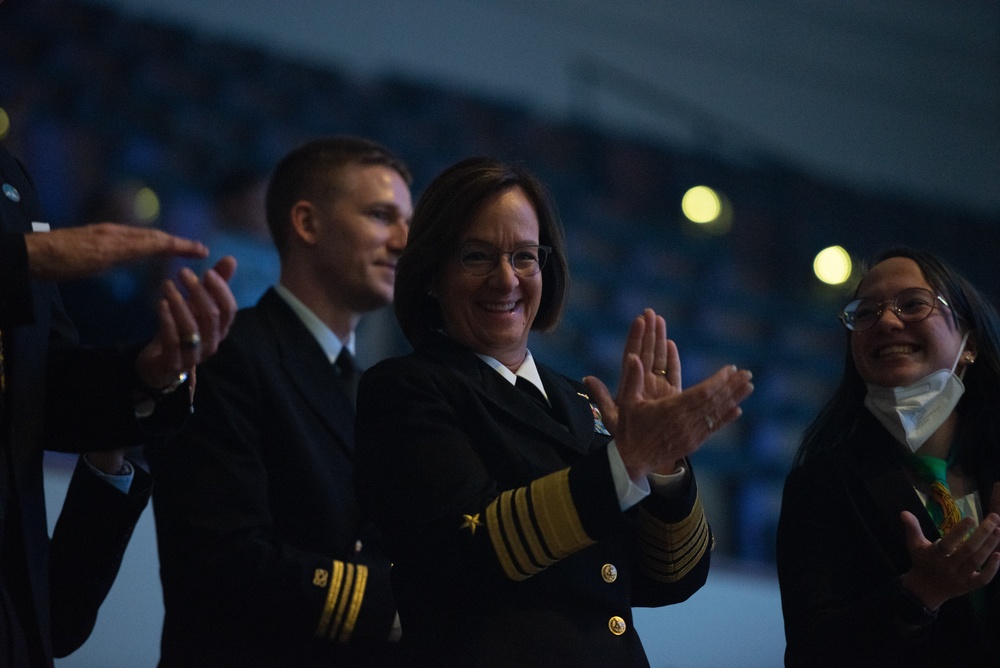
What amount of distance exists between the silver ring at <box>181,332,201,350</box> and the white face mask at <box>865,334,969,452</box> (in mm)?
1245

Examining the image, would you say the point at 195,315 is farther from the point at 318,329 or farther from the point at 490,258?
the point at 318,329

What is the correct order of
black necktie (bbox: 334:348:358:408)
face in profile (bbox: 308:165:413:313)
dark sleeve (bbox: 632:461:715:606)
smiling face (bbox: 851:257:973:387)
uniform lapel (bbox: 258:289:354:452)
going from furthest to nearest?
face in profile (bbox: 308:165:413:313)
black necktie (bbox: 334:348:358:408)
uniform lapel (bbox: 258:289:354:452)
smiling face (bbox: 851:257:973:387)
dark sleeve (bbox: 632:461:715:606)

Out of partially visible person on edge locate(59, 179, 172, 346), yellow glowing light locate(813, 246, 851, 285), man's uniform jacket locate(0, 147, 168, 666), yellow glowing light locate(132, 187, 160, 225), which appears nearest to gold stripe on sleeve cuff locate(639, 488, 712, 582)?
man's uniform jacket locate(0, 147, 168, 666)

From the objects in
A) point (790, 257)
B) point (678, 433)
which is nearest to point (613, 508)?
point (678, 433)

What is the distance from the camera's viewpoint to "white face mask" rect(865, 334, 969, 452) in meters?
2.01

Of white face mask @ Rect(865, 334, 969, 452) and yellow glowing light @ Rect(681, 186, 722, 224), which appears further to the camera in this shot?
yellow glowing light @ Rect(681, 186, 722, 224)

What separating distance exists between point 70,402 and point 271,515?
23.1 inches

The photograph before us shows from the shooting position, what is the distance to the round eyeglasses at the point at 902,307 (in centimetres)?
207

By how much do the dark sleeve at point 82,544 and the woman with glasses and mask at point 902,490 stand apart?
42.8 inches

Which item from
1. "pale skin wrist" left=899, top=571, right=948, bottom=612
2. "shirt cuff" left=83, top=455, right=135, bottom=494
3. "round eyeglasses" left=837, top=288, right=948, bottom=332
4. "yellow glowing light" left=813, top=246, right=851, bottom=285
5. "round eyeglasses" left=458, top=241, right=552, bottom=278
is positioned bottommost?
"shirt cuff" left=83, top=455, right=135, bottom=494

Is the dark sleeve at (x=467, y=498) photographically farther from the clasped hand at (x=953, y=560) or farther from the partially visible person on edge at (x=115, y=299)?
the partially visible person on edge at (x=115, y=299)

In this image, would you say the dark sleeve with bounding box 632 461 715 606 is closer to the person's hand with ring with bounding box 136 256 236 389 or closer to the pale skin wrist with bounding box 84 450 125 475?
the person's hand with ring with bounding box 136 256 236 389

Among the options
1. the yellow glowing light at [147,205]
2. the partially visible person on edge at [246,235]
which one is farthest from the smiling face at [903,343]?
the yellow glowing light at [147,205]

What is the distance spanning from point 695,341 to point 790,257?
1.12 meters
